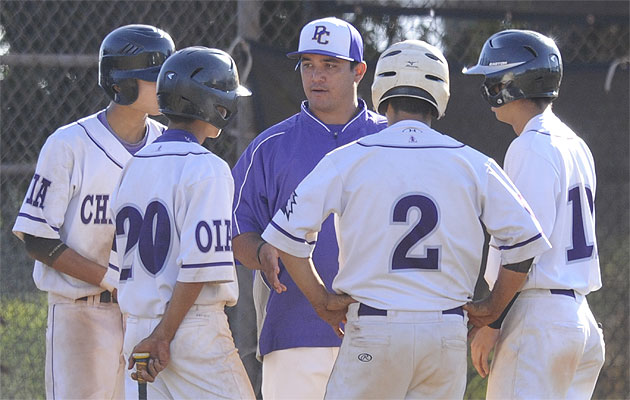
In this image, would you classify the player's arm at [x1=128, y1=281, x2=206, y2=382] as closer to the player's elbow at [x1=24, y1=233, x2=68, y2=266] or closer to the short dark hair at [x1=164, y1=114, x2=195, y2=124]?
the short dark hair at [x1=164, y1=114, x2=195, y2=124]

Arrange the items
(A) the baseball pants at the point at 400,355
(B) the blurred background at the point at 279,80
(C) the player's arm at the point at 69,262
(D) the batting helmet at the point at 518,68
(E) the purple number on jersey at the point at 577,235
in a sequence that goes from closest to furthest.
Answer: (A) the baseball pants at the point at 400,355 < (E) the purple number on jersey at the point at 577,235 < (D) the batting helmet at the point at 518,68 < (C) the player's arm at the point at 69,262 < (B) the blurred background at the point at 279,80

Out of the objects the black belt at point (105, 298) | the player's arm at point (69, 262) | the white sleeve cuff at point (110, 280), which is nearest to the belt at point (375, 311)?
the white sleeve cuff at point (110, 280)

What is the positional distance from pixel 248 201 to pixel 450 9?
2.20 m

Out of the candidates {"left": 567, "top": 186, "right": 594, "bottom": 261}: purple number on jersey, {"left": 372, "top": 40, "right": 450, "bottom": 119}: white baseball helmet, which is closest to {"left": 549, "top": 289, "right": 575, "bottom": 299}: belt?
{"left": 567, "top": 186, "right": 594, "bottom": 261}: purple number on jersey

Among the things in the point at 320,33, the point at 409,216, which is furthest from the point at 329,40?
the point at 409,216

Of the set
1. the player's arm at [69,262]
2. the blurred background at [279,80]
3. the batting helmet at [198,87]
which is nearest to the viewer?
the batting helmet at [198,87]

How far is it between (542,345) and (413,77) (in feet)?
3.64

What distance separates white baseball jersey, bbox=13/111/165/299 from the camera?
14.3ft

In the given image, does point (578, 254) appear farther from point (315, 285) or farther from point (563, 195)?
point (315, 285)

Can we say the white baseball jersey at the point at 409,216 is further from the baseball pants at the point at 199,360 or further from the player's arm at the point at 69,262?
the player's arm at the point at 69,262

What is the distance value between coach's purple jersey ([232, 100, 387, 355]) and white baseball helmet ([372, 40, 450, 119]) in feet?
2.34

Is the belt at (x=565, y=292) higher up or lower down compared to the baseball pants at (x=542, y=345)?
higher up

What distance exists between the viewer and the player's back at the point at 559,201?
3801 mm

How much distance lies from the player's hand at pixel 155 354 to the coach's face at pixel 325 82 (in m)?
1.40
